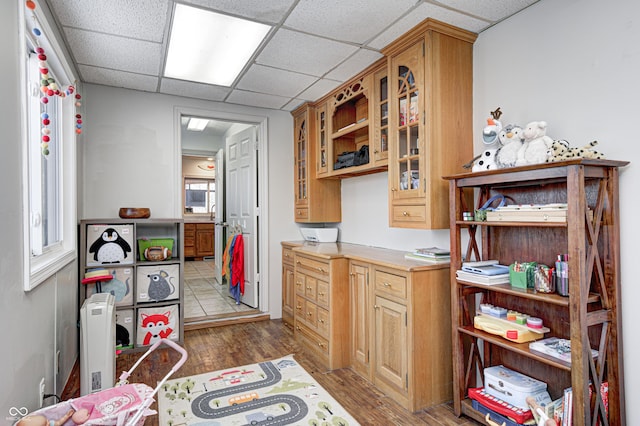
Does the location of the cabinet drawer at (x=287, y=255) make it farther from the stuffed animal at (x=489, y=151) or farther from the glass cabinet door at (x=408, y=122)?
the stuffed animal at (x=489, y=151)

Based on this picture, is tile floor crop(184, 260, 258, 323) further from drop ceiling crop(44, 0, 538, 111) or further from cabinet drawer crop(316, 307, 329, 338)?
drop ceiling crop(44, 0, 538, 111)

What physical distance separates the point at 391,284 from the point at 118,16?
2.51 metres

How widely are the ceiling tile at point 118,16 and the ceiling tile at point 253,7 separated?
0.27 metres

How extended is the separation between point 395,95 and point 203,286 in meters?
4.75

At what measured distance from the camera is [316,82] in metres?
3.52

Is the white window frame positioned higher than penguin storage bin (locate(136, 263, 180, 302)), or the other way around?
the white window frame

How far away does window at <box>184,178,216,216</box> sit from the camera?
9.67 meters

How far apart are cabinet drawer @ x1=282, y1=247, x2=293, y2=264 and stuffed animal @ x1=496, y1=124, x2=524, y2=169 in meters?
2.55

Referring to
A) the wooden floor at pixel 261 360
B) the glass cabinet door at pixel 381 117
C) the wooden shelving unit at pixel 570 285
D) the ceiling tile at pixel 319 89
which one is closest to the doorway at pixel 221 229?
the wooden floor at pixel 261 360

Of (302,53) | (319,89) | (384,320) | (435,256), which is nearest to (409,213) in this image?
(435,256)

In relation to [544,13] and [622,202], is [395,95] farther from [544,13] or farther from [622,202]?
[622,202]

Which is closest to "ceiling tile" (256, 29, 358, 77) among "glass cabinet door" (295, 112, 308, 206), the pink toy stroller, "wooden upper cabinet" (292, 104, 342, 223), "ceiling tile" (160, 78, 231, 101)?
"ceiling tile" (160, 78, 231, 101)

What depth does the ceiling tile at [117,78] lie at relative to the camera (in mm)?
3238

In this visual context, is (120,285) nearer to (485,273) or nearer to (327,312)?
(327,312)
